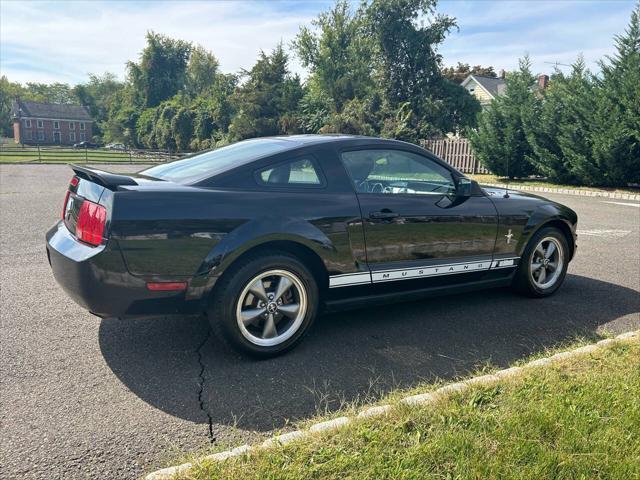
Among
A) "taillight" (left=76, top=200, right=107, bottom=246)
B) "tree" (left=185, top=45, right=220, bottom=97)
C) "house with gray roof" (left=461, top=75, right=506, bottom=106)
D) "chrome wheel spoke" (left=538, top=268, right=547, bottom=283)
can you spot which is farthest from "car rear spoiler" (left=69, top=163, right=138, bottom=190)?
"tree" (left=185, top=45, right=220, bottom=97)

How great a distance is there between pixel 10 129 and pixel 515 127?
110 m

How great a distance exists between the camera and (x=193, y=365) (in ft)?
10.7

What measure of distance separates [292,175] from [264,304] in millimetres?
933

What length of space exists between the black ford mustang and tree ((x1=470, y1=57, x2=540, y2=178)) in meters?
14.6

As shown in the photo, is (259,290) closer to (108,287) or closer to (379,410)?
(108,287)

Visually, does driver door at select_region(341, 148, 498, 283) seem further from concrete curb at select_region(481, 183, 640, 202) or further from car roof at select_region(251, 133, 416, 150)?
concrete curb at select_region(481, 183, 640, 202)

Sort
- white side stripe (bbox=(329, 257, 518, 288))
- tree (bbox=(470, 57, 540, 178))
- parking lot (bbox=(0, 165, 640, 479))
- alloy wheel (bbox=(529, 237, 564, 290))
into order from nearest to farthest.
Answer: parking lot (bbox=(0, 165, 640, 479)), white side stripe (bbox=(329, 257, 518, 288)), alloy wheel (bbox=(529, 237, 564, 290)), tree (bbox=(470, 57, 540, 178))

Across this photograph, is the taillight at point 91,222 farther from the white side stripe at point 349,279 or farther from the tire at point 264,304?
the white side stripe at point 349,279

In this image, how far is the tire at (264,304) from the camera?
10.4 ft

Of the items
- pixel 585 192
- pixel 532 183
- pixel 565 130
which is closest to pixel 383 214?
pixel 585 192

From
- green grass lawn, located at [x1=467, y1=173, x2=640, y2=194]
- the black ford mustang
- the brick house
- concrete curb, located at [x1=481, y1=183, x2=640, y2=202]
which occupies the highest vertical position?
the brick house

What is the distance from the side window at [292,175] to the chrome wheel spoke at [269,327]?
915 mm

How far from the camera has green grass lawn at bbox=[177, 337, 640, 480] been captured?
2133 mm

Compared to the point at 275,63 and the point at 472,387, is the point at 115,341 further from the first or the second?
the point at 275,63
